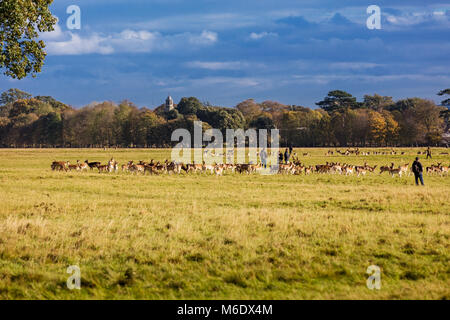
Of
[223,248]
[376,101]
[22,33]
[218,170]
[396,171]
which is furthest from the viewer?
[376,101]

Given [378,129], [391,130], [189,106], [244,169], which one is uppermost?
[189,106]

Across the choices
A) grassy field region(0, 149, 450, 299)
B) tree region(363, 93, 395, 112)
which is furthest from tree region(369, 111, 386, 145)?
grassy field region(0, 149, 450, 299)

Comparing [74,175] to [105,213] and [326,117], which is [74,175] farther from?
[326,117]

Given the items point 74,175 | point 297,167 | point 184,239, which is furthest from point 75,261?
point 297,167

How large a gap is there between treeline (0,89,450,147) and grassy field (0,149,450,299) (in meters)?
81.7

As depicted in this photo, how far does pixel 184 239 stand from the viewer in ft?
36.1

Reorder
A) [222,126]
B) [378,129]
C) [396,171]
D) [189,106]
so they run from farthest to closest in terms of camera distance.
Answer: [189,106], [222,126], [378,129], [396,171]

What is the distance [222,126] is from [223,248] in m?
93.7

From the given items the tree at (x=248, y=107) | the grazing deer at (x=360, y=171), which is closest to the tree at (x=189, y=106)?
the tree at (x=248, y=107)

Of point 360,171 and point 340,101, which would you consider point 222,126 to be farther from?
point 360,171

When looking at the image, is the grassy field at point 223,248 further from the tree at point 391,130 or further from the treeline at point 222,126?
the treeline at point 222,126

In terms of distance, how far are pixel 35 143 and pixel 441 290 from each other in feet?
394

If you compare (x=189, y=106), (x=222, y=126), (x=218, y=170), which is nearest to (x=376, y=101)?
(x=189, y=106)

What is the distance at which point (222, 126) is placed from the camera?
103 m
